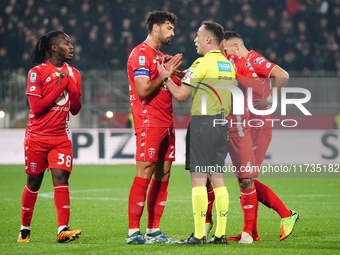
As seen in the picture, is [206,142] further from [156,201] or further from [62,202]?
[62,202]

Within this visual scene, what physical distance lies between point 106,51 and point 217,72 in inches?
573

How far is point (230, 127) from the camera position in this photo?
5766mm

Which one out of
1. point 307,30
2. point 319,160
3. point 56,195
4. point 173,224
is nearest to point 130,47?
point 307,30

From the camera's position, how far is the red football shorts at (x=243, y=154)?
5.67 m

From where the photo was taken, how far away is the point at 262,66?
6.13 metres

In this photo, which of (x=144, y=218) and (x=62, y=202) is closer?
(x=62, y=202)

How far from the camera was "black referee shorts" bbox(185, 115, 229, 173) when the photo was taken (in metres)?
5.31

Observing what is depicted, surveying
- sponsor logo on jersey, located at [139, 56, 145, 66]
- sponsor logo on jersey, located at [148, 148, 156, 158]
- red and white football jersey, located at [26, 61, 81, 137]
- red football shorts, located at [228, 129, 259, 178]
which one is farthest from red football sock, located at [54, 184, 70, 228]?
red football shorts, located at [228, 129, 259, 178]

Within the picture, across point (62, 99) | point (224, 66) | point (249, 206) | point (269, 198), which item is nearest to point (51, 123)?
point (62, 99)

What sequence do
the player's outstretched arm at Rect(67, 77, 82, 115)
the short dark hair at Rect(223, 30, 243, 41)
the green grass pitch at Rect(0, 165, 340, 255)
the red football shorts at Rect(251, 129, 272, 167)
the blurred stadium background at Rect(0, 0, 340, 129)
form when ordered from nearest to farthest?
the green grass pitch at Rect(0, 165, 340, 255), the player's outstretched arm at Rect(67, 77, 82, 115), the red football shorts at Rect(251, 129, 272, 167), the short dark hair at Rect(223, 30, 243, 41), the blurred stadium background at Rect(0, 0, 340, 129)

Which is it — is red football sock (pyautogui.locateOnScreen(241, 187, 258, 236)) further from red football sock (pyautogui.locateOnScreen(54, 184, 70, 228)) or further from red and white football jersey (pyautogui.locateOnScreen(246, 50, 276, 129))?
red football sock (pyautogui.locateOnScreen(54, 184, 70, 228))

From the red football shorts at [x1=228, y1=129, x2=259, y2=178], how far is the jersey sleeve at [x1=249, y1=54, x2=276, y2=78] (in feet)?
2.29

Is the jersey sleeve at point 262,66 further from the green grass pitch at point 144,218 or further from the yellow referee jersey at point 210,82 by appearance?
the green grass pitch at point 144,218

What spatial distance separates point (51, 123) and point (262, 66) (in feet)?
7.29
